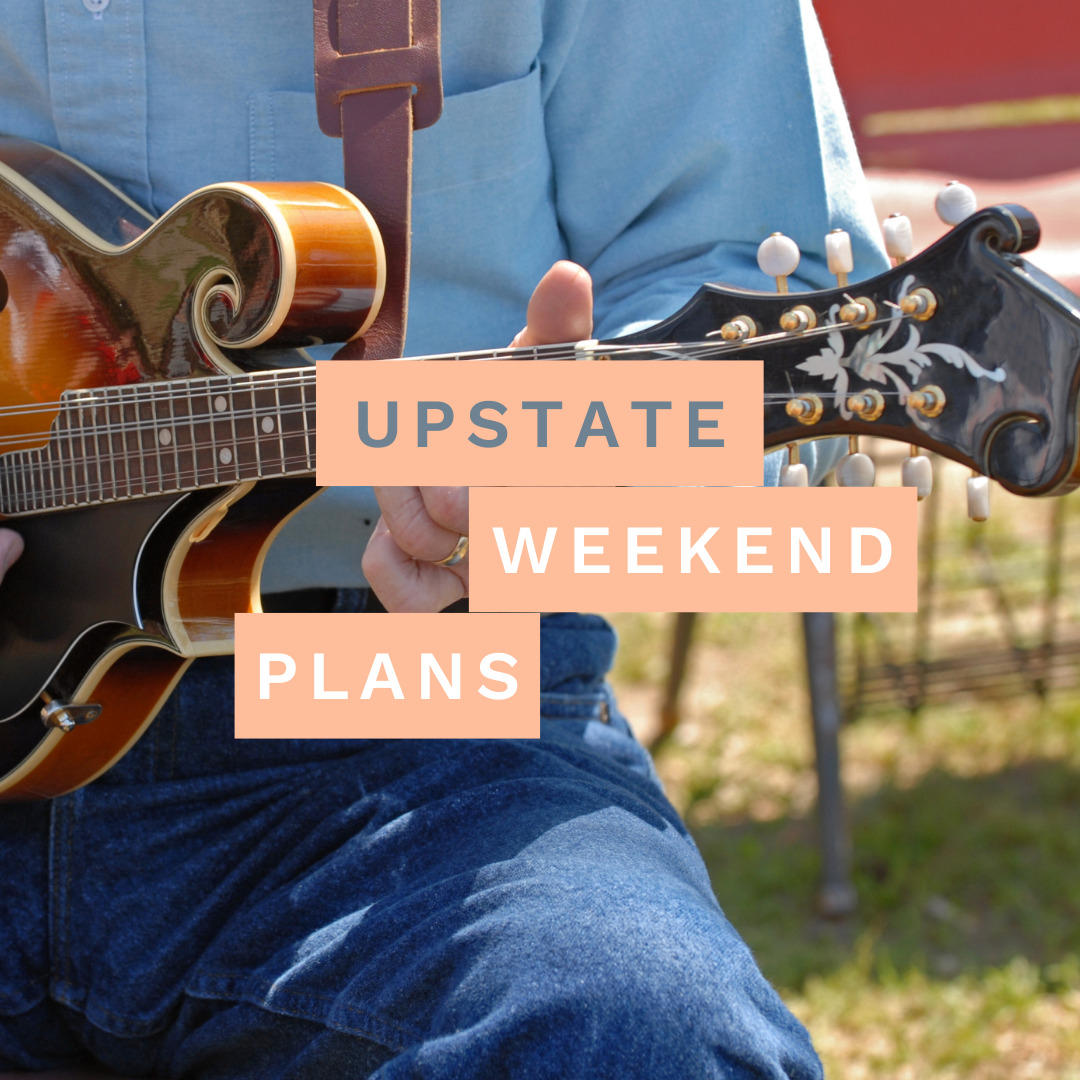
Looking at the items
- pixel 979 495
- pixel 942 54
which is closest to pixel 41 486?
pixel 979 495

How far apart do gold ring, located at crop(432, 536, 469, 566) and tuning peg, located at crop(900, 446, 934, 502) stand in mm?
358

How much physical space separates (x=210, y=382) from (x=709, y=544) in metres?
0.46


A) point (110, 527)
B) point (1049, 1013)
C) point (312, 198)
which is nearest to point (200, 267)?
point (312, 198)

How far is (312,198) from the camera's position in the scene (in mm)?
1066

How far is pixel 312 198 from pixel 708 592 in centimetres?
49

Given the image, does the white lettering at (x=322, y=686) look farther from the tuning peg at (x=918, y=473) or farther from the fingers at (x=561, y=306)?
the tuning peg at (x=918, y=473)

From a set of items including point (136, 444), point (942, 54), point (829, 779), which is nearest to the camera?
point (136, 444)

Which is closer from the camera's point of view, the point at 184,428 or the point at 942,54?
the point at 184,428

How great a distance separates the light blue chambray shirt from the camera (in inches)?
47.2

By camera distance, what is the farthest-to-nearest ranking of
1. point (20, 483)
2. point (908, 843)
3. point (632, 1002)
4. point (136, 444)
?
point (908, 843) < point (20, 483) < point (136, 444) < point (632, 1002)

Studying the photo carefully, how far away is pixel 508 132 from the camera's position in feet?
4.05

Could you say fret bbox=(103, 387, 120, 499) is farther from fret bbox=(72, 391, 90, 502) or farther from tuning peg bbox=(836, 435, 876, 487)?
tuning peg bbox=(836, 435, 876, 487)

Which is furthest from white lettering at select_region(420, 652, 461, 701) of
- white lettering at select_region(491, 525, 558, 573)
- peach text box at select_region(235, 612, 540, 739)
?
white lettering at select_region(491, 525, 558, 573)

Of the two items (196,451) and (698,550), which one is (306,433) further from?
(698,550)
